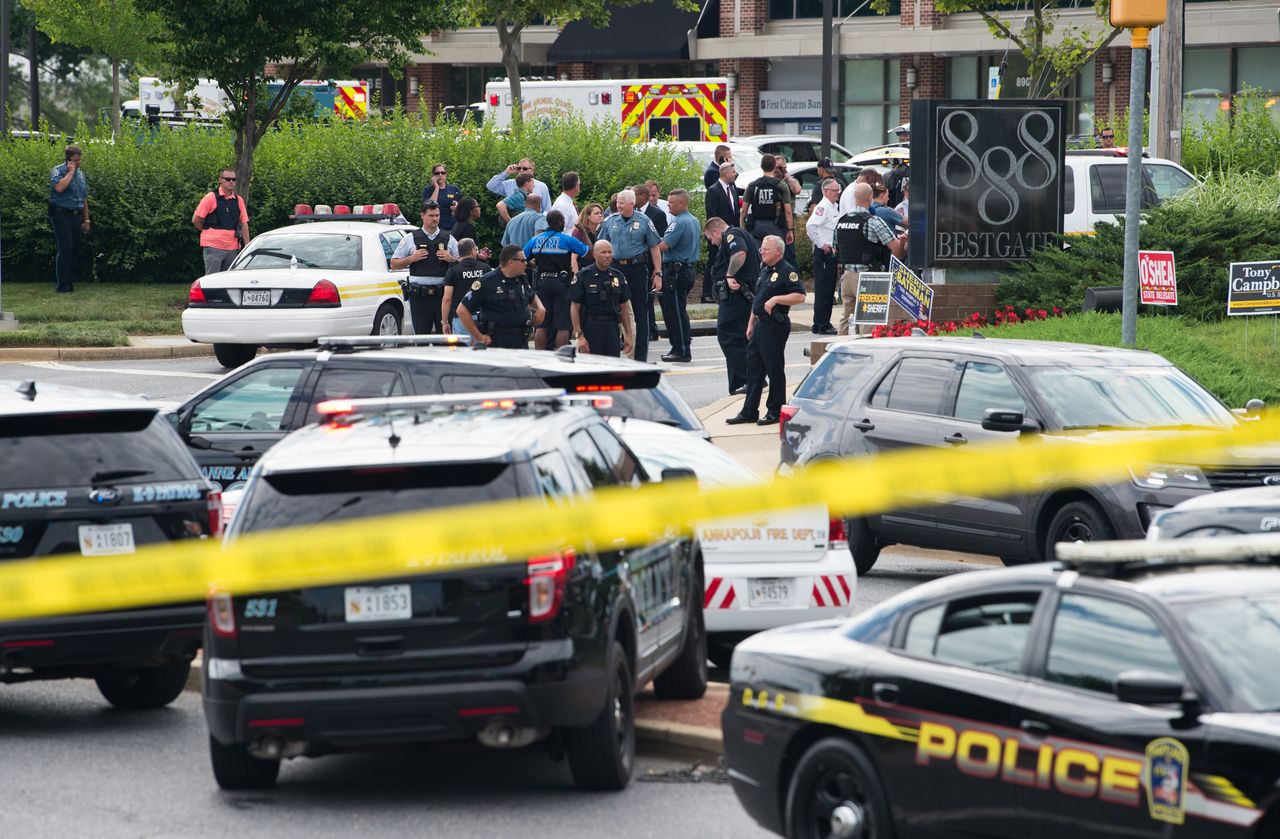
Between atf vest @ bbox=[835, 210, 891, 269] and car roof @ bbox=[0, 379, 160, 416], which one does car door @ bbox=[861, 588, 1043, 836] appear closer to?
car roof @ bbox=[0, 379, 160, 416]

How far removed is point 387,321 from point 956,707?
1812 cm

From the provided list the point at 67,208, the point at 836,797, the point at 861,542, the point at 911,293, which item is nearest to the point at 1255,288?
the point at 911,293

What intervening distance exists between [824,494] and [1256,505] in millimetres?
2241

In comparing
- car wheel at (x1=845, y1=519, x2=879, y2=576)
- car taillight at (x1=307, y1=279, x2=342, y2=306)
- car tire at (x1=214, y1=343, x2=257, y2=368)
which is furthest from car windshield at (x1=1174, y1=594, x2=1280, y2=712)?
car tire at (x1=214, y1=343, x2=257, y2=368)

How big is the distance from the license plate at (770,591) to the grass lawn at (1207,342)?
7.70 meters

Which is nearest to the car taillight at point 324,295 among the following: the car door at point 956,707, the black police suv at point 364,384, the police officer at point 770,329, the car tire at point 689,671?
the police officer at point 770,329

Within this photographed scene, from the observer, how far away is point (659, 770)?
28.9ft

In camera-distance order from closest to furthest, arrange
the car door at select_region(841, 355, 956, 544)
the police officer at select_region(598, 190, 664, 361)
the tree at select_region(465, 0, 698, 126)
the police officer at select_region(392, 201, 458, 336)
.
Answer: the car door at select_region(841, 355, 956, 544) < the police officer at select_region(392, 201, 458, 336) < the police officer at select_region(598, 190, 664, 361) < the tree at select_region(465, 0, 698, 126)

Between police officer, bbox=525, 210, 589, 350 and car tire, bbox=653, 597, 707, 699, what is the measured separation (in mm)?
10150

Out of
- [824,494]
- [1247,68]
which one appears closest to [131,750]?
[824,494]

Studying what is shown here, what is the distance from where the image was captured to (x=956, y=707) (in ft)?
21.4

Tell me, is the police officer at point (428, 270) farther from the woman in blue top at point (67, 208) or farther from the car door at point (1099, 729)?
the car door at point (1099, 729)

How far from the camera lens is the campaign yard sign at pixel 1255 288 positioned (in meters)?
18.1

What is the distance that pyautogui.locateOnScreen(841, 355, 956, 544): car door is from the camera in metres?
13.5
